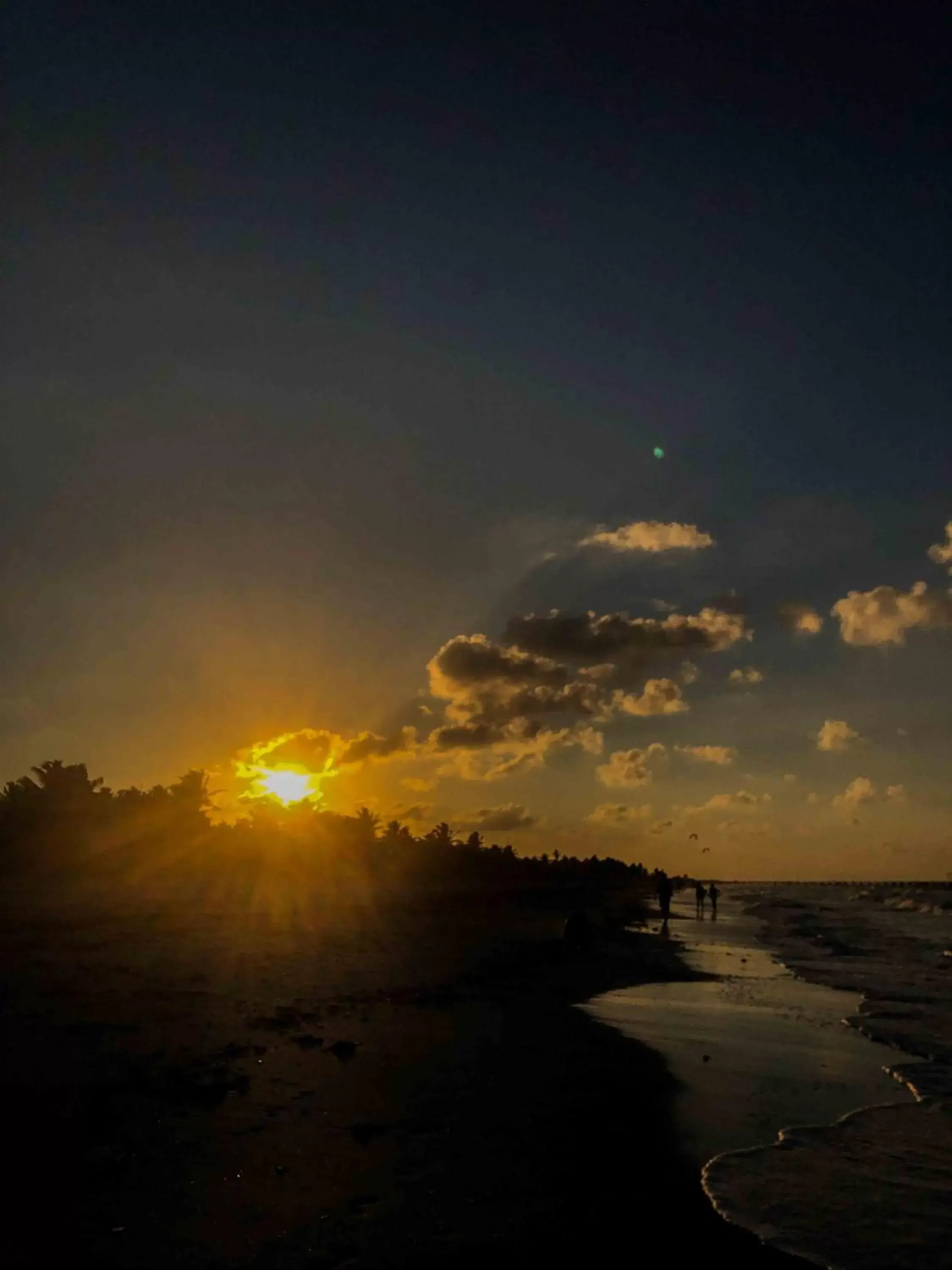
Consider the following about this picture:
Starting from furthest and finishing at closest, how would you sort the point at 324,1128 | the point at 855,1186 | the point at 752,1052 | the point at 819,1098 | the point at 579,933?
the point at 579,933 → the point at 752,1052 → the point at 819,1098 → the point at 324,1128 → the point at 855,1186

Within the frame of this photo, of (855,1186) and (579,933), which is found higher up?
(855,1186)

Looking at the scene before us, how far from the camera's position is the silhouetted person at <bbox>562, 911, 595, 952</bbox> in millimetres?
34344

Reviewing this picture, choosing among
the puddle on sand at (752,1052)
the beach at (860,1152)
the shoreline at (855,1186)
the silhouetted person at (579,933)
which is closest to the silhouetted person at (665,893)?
the silhouetted person at (579,933)

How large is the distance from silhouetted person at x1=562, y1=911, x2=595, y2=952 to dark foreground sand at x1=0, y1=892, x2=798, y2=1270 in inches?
508

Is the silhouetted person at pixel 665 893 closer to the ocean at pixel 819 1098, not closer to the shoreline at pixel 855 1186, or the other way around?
the ocean at pixel 819 1098

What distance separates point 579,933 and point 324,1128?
83.6 feet

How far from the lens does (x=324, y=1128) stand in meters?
10.4

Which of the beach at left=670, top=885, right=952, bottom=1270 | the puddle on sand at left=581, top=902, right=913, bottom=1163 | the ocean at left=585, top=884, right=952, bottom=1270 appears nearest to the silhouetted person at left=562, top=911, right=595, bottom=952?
the ocean at left=585, top=884, right=952, bottom=1270

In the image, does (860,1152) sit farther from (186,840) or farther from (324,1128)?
(186,840)

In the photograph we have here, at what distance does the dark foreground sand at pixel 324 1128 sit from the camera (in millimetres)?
7711

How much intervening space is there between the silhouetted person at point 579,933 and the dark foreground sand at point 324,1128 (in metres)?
12.9

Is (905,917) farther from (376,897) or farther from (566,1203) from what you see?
(566,1203)

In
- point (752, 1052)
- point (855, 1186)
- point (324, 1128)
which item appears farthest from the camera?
point (752, 1052)

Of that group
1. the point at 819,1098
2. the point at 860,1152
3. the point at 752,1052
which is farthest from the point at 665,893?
the point at 860,1152
